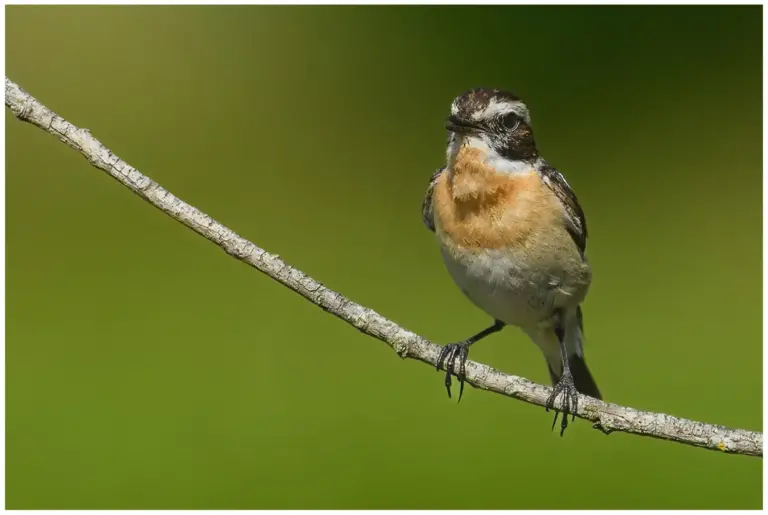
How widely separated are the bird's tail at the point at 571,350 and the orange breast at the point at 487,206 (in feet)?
1.93

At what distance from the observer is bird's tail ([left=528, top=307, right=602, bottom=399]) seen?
12.1ft

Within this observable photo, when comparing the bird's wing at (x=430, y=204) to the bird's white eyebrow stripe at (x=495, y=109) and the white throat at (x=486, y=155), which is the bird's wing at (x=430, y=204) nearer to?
the white throat at (x=486, y=155)

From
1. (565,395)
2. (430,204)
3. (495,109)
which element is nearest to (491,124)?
(495,109)

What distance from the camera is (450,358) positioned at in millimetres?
3299

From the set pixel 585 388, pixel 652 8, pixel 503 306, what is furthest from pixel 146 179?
pixel 652 8

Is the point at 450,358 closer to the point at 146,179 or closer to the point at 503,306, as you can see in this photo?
the point at 503,306

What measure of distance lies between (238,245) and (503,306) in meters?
1.13

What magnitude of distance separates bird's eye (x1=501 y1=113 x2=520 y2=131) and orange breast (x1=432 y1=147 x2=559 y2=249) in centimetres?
14

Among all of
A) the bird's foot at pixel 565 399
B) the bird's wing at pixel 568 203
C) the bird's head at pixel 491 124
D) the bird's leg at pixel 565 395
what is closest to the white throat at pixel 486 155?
the bird's head at pixel 491 124

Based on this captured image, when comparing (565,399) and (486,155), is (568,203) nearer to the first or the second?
(486,155)

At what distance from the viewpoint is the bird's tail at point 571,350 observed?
369 cm

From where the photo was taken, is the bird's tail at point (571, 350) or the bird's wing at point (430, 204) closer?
the bird's wing at point (430, 204)

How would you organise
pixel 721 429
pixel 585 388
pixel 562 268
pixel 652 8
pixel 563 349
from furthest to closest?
pixel 652 8 < pixel 585 388 < pixel 563 349 < pixel 562 268 < pixel 721 429

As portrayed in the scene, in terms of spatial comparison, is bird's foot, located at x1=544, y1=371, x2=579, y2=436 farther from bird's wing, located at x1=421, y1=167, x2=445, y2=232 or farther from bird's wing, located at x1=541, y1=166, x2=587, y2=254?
bird's wing, located at x1=421, y1=167, x2=445, y2=232
